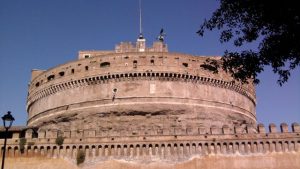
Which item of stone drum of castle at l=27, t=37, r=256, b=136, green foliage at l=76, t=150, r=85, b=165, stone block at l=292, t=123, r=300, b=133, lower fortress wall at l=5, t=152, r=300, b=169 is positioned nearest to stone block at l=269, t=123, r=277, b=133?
stone block at l=292, t=123, r=300, b=133

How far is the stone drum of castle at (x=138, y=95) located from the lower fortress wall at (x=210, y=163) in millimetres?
4983

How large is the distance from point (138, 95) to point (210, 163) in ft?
25.4

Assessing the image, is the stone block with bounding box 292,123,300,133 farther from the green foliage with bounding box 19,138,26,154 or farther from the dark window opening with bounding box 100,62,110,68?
the green foliage with bounding box 19,138,26,154

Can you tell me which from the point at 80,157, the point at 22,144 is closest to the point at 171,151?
the point at 80,157

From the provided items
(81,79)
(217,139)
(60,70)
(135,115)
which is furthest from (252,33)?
(60,70)

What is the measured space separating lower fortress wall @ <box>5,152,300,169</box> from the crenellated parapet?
0.22 metres

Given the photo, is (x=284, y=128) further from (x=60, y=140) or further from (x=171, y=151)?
(x=60, y=140)

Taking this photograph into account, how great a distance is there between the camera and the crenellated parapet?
1847 centimetres

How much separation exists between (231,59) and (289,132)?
10.6 m

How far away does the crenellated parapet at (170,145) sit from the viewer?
1847cm

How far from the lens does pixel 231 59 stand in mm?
9641

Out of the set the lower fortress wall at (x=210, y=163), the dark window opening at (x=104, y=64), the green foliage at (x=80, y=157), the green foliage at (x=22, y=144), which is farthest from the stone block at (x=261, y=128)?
the green foliage at (x=22, y=144)

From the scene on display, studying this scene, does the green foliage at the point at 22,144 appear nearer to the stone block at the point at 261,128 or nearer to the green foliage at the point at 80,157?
the green foliage at the point at 80,157

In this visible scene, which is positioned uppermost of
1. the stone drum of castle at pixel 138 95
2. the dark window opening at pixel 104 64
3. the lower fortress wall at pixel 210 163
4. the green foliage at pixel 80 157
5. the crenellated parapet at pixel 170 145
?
the dark window opening at pixel 104 64
